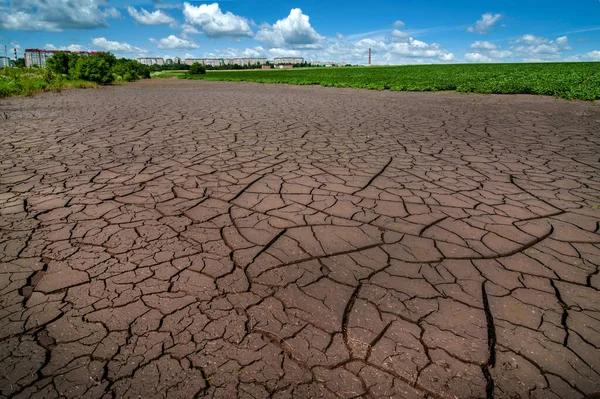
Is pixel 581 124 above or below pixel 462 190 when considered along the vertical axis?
above

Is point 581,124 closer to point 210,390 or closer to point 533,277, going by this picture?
point 533,277

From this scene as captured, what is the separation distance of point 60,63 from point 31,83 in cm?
785

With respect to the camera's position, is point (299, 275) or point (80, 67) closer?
point (299, 275)

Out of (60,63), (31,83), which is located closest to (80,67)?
(60,63)

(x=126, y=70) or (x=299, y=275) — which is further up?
(x=126, y=70)

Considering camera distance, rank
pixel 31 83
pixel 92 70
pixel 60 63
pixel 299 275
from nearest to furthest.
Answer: pixel 299 275 → pixel 31 83 → pixel 92 70 → pixel 60 63

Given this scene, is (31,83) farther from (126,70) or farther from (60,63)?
(126,70)

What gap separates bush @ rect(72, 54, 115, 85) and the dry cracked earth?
19.2 metres

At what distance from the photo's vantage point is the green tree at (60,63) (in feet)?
71.5

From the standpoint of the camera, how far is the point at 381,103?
1173 cm

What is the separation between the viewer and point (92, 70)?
21109mm

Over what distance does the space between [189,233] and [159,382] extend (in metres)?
1.45

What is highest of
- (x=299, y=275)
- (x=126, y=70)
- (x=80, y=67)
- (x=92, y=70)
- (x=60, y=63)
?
(x=126, y=70)

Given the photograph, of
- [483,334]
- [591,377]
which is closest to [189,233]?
[483,334]
